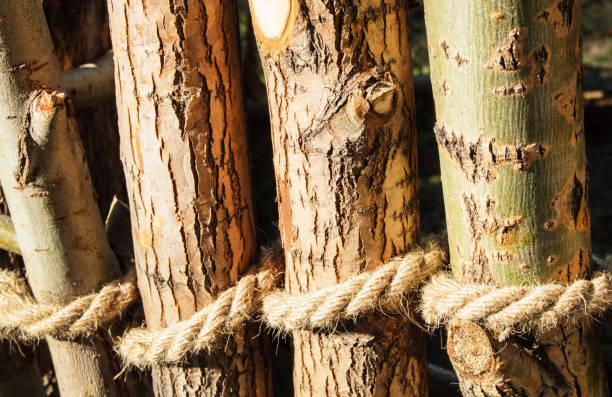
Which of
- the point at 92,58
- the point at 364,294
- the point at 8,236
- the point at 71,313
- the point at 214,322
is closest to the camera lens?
the point at 364,294

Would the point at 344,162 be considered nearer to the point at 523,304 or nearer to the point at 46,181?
the point at 523,304

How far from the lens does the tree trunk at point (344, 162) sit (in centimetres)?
103

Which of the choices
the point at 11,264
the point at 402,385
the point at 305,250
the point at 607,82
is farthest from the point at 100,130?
the point at 607,82

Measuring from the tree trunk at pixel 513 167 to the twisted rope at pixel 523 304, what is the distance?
2 cm

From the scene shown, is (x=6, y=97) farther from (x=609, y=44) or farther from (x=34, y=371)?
(x=609, y=44)

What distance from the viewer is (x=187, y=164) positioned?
3.90ft

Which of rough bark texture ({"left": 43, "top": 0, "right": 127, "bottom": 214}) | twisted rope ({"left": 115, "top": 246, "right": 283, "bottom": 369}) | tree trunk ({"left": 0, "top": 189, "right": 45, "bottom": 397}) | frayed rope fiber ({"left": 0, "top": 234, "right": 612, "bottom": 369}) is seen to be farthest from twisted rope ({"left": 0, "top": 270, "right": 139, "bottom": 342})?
rough bark texture ({"left": 43, "top": 0, "right": 127, "bottom": 214})

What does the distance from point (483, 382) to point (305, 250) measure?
0.37 meters

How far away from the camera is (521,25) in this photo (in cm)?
93

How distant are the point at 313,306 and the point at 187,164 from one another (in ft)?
1.10

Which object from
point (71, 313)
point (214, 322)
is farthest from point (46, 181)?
point (214, 322)

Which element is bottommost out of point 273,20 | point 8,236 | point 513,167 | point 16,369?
point 16,369

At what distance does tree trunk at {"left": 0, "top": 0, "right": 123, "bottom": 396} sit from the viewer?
4.19ft

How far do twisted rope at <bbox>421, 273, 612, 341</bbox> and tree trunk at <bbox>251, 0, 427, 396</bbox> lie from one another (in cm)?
15
